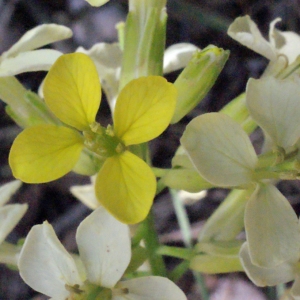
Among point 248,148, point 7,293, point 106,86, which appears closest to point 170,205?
point 7,293

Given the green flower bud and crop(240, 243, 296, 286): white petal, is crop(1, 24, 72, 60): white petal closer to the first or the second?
the green flower bud

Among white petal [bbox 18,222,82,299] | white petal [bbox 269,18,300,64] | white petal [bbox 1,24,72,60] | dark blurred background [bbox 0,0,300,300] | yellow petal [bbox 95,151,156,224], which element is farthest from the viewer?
dark blurred background [bbox 0,0,300,300]

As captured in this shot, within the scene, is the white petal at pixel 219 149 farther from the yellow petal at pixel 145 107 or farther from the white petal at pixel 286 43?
the white petal at pixel 286 43

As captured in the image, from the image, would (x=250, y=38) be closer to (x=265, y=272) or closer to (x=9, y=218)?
(x=265, y=272)

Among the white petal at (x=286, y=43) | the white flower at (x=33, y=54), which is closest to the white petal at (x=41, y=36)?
the white flower at (x=33, y=54)

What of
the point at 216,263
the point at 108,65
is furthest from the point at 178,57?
the point at 216,263

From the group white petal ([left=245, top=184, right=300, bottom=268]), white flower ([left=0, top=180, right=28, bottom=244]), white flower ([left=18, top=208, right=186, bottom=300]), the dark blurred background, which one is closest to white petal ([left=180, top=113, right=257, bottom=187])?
white petal ([left=245, top=184, right=300, bottom=268])

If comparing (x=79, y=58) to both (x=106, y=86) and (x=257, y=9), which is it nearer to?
(x=106, y=86)
